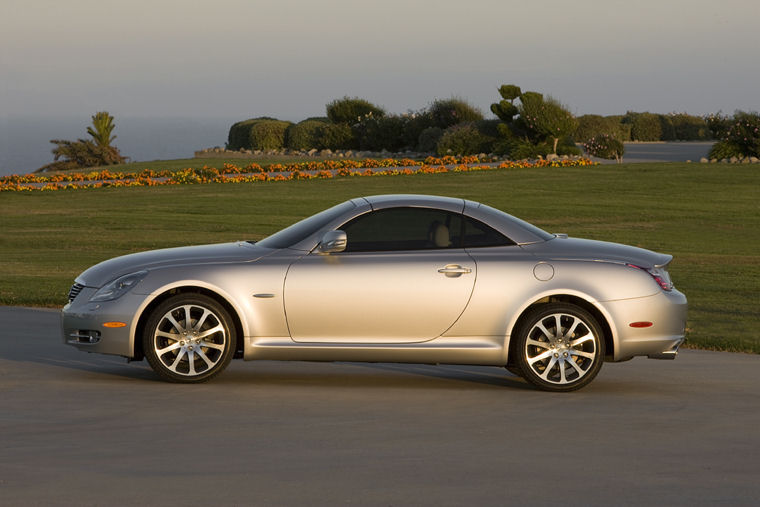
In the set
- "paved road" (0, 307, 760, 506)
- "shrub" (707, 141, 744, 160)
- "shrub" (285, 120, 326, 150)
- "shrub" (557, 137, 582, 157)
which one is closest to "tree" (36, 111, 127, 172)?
"shrub" (285, 120, 326, 150)

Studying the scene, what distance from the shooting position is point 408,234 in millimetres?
9711

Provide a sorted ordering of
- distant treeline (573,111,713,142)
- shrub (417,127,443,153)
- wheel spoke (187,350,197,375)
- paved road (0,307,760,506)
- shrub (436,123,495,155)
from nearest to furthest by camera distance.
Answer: paved road (0,307,760,506)
wheel spoke (187,350,197,375)
shrub (436,123,495,155)
shrub (417,127,443,153)
distant treeline (573,111,713,142)

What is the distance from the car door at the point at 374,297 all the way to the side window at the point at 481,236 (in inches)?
8.6

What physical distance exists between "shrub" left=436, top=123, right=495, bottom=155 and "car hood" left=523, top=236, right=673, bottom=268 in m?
34.4

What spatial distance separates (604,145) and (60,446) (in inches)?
1438

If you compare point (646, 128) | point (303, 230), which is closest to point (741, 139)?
point (646, 128)

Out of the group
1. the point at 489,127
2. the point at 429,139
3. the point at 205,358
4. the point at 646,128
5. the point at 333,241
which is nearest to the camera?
the point at 333,241

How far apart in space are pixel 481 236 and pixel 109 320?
2885 millimetres

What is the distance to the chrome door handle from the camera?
933 cm

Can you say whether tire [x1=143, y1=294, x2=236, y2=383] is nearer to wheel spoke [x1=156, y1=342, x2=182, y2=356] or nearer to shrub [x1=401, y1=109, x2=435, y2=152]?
wheel spoke [x1=156, y1=342, x2=182, y2=356]

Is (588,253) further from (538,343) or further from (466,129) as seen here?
(466,129)

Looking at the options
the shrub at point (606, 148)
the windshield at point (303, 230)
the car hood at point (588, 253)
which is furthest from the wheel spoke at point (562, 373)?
the shrub at point (606, 148)

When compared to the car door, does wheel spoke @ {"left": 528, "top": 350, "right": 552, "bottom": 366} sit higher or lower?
lower

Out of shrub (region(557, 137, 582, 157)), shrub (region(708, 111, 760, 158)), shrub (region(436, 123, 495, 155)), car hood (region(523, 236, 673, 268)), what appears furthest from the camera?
shrub (region(436, 123, 495, 155))
